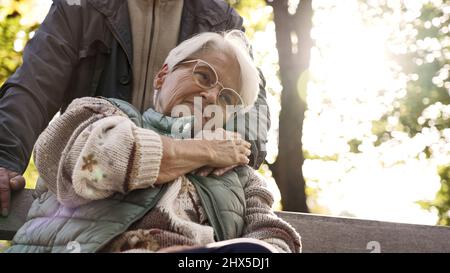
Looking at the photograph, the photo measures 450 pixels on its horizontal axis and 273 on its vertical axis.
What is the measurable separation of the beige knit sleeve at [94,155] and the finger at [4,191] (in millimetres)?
916

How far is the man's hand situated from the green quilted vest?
723mm

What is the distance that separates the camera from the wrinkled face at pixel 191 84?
2.28 meters

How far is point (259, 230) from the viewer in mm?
2006

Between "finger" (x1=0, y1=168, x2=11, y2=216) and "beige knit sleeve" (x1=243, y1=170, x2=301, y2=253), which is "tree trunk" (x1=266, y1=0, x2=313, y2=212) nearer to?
"finger" (x1=0, y1=168, x2=11, y2=216)

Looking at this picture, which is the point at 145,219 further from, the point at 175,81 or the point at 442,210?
the point at 442,210

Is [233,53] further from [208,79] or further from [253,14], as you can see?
[253,14]

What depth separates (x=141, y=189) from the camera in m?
1.89

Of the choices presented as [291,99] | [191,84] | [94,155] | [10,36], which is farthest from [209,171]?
[10,36]

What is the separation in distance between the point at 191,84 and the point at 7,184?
118 centimetres

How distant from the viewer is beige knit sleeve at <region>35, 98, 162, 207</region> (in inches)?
68.5

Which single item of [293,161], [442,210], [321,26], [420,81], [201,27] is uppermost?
[321,26]

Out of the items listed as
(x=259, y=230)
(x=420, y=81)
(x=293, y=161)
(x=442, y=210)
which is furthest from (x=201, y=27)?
(x=442, y=210)

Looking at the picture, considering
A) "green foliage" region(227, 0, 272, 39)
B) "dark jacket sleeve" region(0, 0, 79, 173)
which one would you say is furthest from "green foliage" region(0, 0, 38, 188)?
"dark jacket sleeve" region(0, 0, 79, 173)

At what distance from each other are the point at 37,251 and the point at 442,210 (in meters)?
13.1
